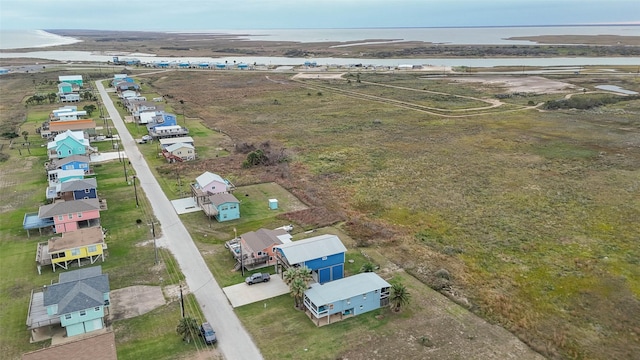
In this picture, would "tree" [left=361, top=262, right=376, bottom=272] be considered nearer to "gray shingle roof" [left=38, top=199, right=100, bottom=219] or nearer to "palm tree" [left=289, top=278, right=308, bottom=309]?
"palm tree" [left=289, top=278, right=308, bottom=309]

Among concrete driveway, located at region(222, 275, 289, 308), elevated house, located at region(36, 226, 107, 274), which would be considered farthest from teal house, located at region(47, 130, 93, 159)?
concrete driveway, located at region(222, 275, 289, 308)

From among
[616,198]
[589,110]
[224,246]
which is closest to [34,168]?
[224,246]

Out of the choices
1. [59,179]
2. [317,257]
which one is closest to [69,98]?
[59,179]

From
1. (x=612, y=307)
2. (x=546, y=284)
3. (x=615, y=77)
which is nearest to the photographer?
(x=612, y=307)

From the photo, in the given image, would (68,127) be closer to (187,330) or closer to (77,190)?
(77,190)

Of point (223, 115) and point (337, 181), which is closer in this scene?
point (337, 181)

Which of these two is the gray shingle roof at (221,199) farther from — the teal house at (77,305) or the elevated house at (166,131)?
the elevated house at (166,131)

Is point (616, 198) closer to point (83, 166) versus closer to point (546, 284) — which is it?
point (546, 284)
